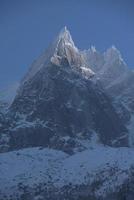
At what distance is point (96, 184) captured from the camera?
111125 mm

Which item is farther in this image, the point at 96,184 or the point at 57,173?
the point at 57,173

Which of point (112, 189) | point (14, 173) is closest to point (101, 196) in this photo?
point (112, 189)

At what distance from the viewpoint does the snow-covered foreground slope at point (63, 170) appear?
112 meters

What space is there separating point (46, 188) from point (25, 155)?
1774 cm

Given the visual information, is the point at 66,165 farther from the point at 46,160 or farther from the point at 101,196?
the point at 101,196

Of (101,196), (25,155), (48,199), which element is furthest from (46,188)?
(25,155)

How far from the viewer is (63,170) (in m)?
123

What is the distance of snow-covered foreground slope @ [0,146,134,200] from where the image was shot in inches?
4390

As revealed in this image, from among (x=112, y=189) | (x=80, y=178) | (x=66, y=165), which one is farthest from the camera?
(x=66, y=165)

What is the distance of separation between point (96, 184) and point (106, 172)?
3614mm

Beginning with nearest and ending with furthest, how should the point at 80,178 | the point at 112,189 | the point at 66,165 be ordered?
the point at 112,189, the point at 80,178, the point at 66,165

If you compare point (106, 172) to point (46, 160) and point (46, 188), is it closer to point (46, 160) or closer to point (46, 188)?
point (46, 188)

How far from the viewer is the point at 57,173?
120688mm

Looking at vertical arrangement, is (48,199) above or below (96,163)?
below
